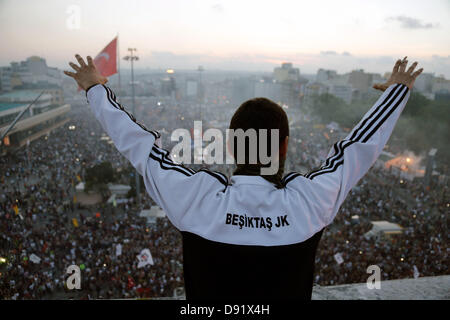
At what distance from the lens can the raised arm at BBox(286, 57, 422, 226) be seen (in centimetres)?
92

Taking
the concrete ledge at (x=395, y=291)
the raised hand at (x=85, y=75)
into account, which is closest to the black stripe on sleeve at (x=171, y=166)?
the raised hand at (x=85, y=75)

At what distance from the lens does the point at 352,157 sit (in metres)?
1.01

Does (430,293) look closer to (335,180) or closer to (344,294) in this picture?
(344,294)

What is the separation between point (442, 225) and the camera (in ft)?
35.9

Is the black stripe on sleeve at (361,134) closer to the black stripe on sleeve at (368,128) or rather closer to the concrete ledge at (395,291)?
the black stripe on sleeve at (368,128)

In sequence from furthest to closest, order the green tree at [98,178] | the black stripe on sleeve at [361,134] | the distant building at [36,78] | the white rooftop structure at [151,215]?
1. the distant building at [36,78]
2. the green tree at [98,178]
3. the white rooftop structure at [151,215]
4. the black stripe on sleeve at [361,134]

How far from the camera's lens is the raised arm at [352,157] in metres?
0.92

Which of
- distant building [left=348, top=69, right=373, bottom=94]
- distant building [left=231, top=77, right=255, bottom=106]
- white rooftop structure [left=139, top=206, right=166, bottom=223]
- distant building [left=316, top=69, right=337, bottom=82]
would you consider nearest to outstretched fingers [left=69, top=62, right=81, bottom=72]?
white rooftop structure [left=139, top=206, right=166, bottom=223]

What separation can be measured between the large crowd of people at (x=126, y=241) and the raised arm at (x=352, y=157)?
7.06 m

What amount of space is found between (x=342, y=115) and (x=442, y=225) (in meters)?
24.4

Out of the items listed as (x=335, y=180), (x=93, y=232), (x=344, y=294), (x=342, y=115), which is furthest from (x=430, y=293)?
(x=342, y=115)

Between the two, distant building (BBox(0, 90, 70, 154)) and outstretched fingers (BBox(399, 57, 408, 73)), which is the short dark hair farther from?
distant building (BBox(0, 90, 70, 154))

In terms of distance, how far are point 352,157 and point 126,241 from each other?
9.07 metres

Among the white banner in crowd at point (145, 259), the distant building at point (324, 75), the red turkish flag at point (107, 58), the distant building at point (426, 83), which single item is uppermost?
the distant building at point (324, 75)
